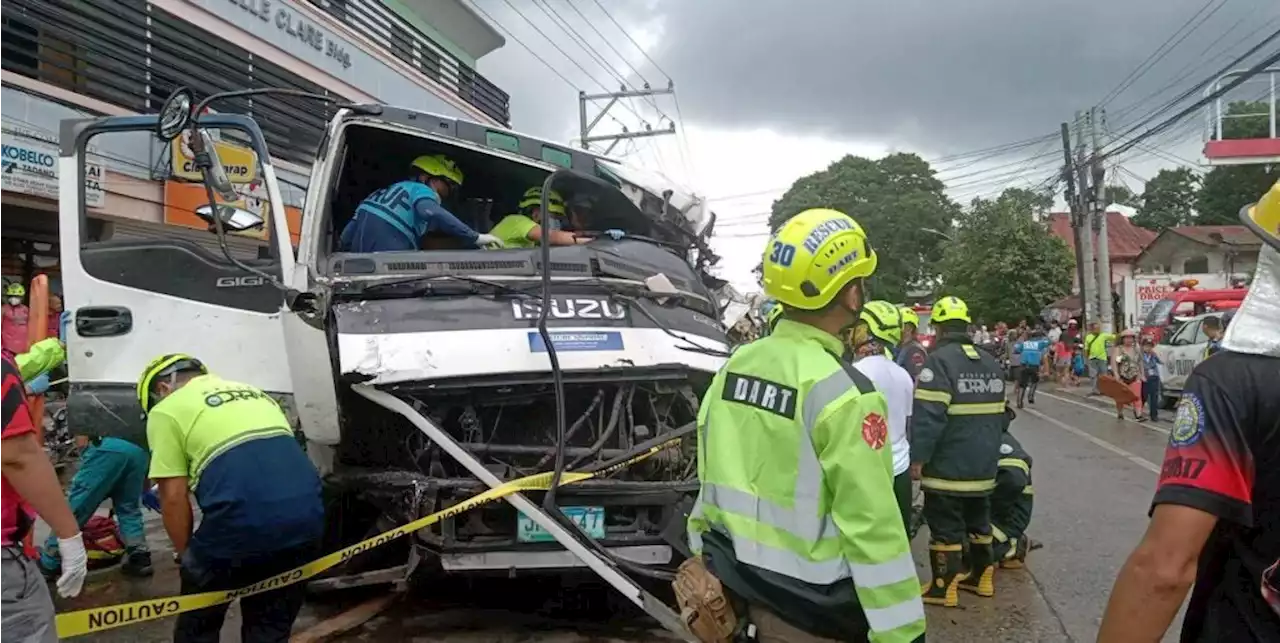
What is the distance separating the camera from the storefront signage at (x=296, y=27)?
15656mm

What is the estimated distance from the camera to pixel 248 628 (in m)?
3.68

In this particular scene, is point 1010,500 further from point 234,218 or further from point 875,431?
point 234,218

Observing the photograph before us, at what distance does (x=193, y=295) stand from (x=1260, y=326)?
4.98m

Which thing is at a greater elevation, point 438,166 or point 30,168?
point 30,168

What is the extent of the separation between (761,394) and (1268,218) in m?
1.10

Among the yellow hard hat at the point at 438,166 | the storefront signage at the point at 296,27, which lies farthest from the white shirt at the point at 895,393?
the storefront signage at the point at 296,27

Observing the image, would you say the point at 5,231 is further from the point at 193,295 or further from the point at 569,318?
the point at 569,318

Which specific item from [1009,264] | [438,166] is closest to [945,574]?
[438,166]

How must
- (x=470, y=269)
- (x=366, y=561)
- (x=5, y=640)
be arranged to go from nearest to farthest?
(x=5, y=640) → (x=470, y=269) → (x=366, y=561)

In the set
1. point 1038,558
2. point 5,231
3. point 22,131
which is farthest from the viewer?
point 5,231

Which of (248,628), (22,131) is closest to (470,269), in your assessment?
(248,628)

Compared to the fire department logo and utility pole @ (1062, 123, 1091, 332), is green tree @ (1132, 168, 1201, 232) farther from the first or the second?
the fire department logo

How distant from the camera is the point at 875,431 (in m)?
2.27

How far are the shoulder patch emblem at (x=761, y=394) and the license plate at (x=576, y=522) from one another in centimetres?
201
